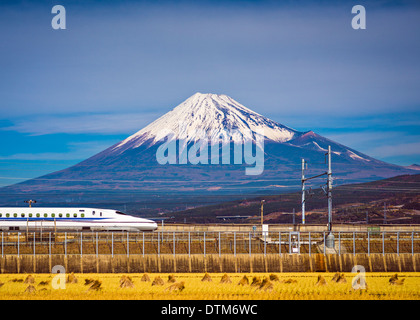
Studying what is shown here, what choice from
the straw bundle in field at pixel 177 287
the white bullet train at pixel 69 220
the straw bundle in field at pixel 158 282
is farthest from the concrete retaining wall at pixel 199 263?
the white bullet train at pixel 69 220

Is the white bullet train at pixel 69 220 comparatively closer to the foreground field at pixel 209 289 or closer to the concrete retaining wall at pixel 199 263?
the concrete retaining wall at pixel 199 263

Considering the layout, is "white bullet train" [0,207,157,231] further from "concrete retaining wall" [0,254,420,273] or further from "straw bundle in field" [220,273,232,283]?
"straw bundle in field" [220,273,232,283]

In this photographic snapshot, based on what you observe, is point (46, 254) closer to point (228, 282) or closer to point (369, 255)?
point (228, 282)

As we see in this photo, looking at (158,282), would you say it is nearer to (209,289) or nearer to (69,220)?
(209,289)

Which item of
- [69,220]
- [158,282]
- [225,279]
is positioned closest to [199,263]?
[225,279]

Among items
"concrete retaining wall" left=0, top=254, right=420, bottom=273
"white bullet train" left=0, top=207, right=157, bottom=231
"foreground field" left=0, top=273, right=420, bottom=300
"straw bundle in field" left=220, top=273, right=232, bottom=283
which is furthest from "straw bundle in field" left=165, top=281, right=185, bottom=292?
"white bullet train" left=0, top=207, right=157, bottom=231
